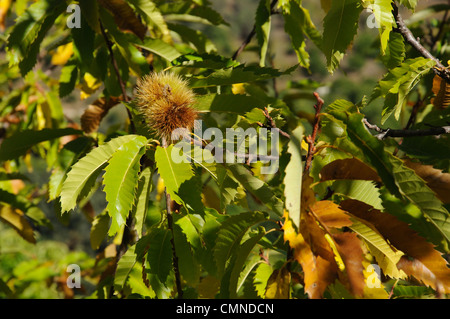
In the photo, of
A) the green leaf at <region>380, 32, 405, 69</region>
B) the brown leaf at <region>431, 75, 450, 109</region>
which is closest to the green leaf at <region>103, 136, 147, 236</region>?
the green leaf at <region>380, 32, 405, 69</region>

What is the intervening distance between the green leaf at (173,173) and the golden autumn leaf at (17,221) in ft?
3.34

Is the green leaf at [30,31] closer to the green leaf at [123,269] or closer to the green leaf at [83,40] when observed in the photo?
the green leaf at [83,40]

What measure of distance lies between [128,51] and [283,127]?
53 centimetres

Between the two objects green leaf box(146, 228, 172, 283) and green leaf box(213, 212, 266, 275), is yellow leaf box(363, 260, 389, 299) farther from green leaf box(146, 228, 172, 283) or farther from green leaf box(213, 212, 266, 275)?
green leaf box(146, 228, 172, 283)

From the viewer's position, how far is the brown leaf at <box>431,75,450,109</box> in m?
1.18

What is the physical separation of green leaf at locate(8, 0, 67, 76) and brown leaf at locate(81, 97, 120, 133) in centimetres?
35

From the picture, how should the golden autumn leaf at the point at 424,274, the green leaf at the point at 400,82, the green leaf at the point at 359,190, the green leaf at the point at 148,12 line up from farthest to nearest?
the green leaf at the point at 148,12, the green leaf at the point at 400,82, the green leaf at the point at 359,190, the golden autumn leaf at the point at 424,274

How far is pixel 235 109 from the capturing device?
40.9 inches

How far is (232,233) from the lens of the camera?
90 centimetres

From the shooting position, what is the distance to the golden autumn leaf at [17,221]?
1.69 m

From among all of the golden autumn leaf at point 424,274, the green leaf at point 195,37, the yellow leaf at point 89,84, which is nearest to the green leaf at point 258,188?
the golden autumn leaf at point 424,274

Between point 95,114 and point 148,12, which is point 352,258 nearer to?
point 148,12

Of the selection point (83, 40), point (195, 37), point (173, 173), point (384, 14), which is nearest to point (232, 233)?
point (173, 173)

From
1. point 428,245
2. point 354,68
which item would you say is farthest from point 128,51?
point 354,68
